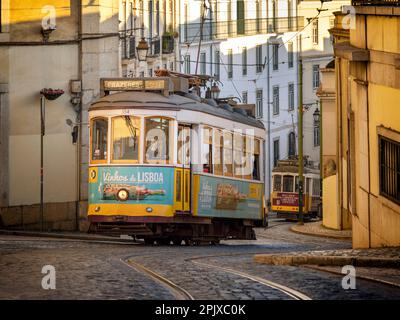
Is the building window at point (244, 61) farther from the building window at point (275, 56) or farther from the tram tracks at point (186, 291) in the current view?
the tram tracks at point (186, 291)

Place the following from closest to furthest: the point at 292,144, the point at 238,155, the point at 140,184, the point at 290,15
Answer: the point at 140,184 < the point at 238,155 < the point at 290,15 < the point at 292,144

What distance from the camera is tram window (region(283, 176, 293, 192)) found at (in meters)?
62.2

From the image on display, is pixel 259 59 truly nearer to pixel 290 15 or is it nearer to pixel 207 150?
pixel 290 15

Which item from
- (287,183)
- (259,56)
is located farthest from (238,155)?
(259,56)

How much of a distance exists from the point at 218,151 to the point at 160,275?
10.8m

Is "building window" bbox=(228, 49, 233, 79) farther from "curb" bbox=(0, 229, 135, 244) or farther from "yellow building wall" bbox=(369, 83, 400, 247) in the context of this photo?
"yellow building wall" bbox=(369, 83, 400, 247)

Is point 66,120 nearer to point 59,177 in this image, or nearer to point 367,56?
point 59,177

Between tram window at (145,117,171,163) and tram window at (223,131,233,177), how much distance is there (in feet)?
8.16

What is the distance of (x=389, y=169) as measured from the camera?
22016mm

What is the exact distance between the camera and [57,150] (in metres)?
33.6

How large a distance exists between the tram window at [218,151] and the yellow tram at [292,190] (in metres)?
33.8
